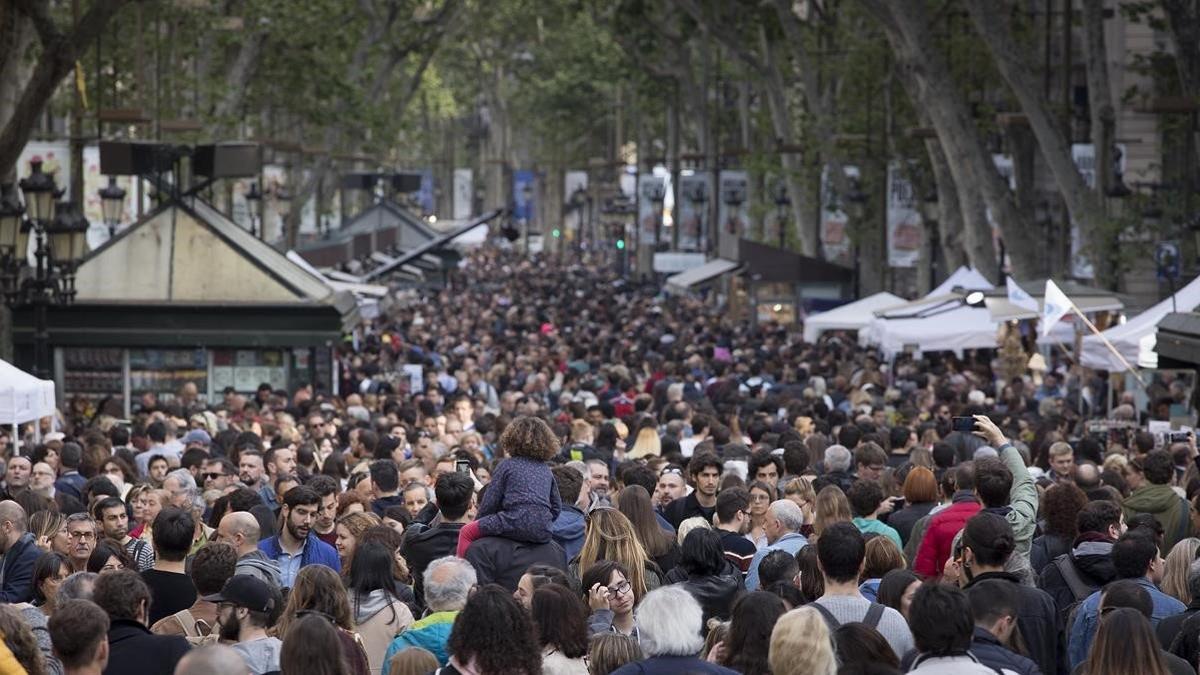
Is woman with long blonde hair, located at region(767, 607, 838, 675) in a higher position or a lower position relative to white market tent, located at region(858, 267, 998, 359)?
higher

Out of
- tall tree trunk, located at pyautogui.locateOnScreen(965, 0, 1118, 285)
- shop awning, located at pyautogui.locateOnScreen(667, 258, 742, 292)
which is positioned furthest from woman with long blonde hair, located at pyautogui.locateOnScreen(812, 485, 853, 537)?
shop awning, located at pyautogui.locateOnScreen(667, 258, 742, 292)

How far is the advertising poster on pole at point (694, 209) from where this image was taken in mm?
55547

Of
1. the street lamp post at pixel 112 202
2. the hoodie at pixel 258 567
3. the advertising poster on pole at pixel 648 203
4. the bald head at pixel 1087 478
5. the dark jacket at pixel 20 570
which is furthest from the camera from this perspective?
the advertising poster on pole at pixel 648 203

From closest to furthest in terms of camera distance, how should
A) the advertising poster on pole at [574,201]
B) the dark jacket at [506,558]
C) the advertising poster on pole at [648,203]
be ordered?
the dark jacket at [506,558] < the advertising poster on pole at [648,203] < the advertising poster on pole at [574,201]

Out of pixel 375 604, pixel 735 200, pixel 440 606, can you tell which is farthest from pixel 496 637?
pixel 735 200

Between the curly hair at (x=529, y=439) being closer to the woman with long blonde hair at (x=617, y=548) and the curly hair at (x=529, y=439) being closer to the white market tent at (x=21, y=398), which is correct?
the woman with long blonde hair at (x=617, y=548)

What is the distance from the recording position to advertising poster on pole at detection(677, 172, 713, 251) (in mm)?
55547

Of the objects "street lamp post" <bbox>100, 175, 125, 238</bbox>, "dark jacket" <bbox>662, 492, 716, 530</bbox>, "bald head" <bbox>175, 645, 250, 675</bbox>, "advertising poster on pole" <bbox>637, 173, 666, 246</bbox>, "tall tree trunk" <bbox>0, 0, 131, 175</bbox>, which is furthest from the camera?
"advertising poster on pole" <bbox>637, 173, 666, 246</bbox>

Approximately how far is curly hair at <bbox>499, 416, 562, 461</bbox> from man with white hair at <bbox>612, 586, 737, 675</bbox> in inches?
101

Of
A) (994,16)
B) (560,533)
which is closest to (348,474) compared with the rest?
(560,533)

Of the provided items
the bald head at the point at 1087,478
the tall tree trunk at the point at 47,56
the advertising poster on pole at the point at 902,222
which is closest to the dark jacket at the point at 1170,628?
the bald head at the point at 1087,478

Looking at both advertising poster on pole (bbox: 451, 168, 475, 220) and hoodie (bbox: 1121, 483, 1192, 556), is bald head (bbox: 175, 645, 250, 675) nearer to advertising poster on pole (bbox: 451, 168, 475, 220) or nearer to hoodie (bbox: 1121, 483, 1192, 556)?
hoodie (bbox: 1121, 483, 1192, 556)

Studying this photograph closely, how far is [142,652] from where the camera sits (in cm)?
774

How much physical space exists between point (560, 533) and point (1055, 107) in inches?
857
